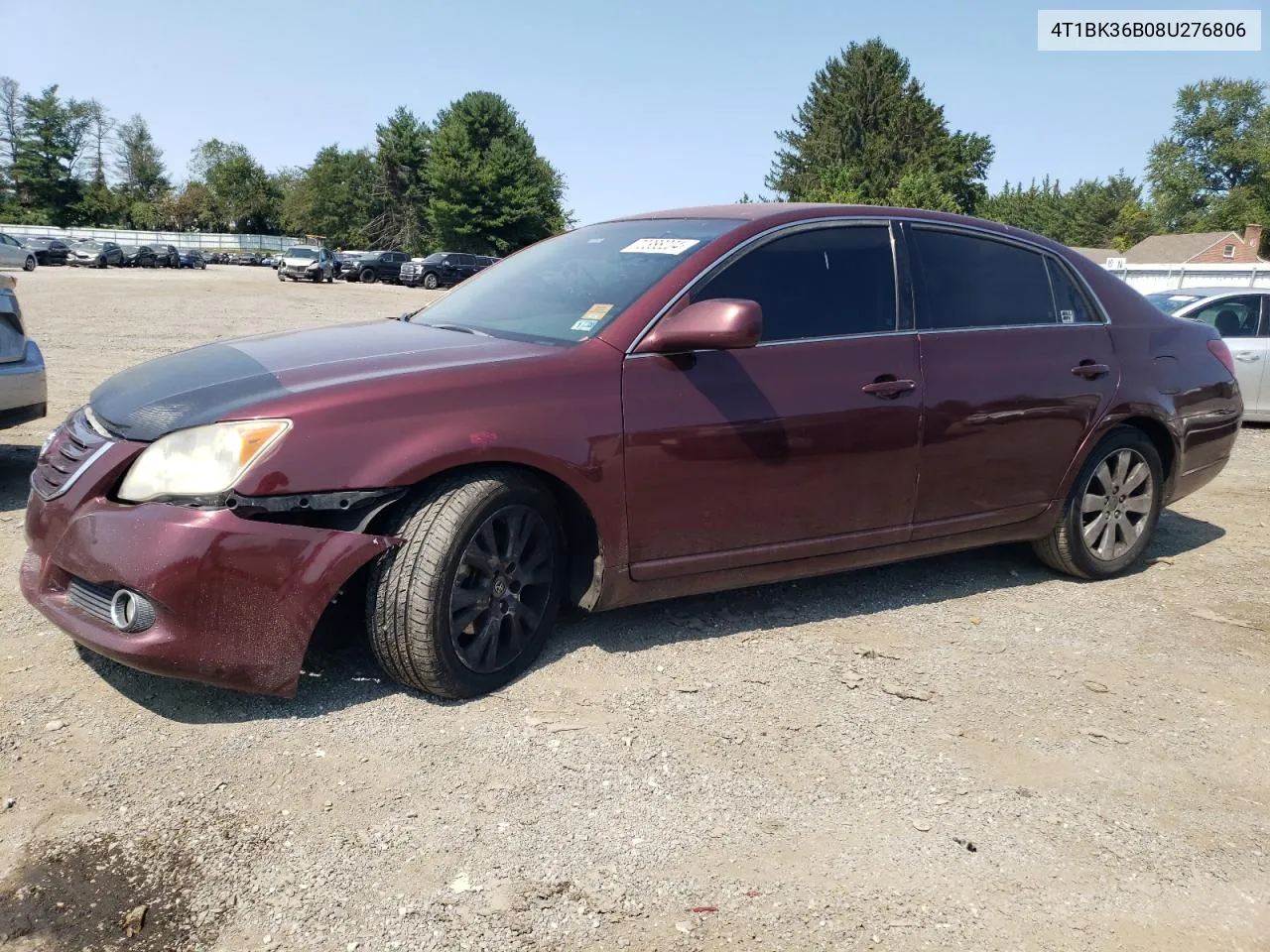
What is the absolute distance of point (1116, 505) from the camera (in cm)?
→ 492

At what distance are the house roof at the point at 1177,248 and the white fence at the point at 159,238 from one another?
213 ft

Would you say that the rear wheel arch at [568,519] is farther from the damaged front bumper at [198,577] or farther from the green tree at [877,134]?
the green tree at [877,134]

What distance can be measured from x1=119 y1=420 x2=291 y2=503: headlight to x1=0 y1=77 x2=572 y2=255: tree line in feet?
219

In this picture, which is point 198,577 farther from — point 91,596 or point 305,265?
point 305,265

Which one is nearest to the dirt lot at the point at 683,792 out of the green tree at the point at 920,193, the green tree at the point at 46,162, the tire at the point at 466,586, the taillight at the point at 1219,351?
the tire at the point at 466,586

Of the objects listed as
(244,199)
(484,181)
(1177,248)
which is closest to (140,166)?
(244,199)

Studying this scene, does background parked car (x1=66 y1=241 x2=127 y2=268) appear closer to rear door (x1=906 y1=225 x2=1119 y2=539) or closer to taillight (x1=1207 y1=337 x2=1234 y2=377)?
rear door (x1=906 y1=225 x2=1119 y2=539)

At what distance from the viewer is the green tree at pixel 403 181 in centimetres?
8169

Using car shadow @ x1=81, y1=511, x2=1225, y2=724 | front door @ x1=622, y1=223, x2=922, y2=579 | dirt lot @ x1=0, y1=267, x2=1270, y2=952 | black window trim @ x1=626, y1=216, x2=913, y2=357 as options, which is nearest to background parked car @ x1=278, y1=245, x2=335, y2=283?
dirt lot @ x1=0, y1=267, x2=1270, y2=952

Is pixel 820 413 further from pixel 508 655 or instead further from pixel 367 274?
pixel 367 274

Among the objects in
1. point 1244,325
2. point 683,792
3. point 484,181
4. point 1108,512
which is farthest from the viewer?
point 484,181

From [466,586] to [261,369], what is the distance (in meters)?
0.97

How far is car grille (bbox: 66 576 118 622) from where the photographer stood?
299 cm

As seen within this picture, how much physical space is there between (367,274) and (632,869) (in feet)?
160
